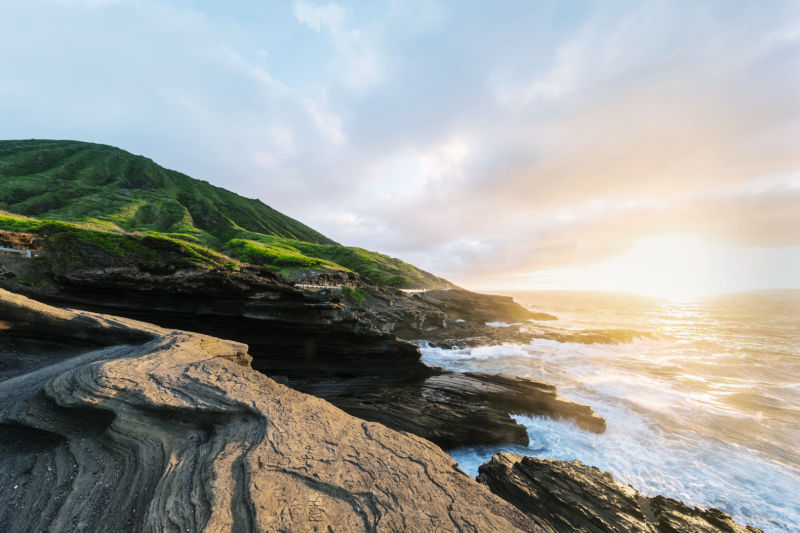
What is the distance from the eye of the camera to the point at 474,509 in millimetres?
5012

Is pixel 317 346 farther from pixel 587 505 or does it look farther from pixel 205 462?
pixel 587 505

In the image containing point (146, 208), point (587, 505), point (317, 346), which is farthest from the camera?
point (146, 208)

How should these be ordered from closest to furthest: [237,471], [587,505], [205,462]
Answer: [237,471] < [205,462] < [587,505]

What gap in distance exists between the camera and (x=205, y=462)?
5125mm

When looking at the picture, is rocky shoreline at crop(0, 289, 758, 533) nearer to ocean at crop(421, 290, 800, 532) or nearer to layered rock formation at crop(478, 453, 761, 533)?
layered rock formation at crop(478, 453, 761, 533)

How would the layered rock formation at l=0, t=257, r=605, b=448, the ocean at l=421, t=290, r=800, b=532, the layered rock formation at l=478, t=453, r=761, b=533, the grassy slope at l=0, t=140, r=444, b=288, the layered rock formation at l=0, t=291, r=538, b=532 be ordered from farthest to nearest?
the grassy slope at l=0, t=140, r=444, b=288
the layered rock formation at l=0, t=257, r=605, b=448
the ocean at l=421, t=290, r=800, b=532
the layered rock formation at l=478, t=453, r=761, b=533
the layered rock formation at l=0, t=291, r=538, b=532

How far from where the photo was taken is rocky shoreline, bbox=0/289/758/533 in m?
4.42

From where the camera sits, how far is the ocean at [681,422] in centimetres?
1134

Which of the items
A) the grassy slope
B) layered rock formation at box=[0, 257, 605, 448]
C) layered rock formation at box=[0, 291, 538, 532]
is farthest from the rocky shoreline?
the grassy slope

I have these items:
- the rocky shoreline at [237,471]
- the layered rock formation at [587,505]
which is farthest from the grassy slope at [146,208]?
the layered rock formation at [587,505]

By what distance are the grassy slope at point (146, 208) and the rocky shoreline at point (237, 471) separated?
32451 mm

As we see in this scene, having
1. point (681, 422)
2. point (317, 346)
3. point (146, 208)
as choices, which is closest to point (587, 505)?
point (317, 346)

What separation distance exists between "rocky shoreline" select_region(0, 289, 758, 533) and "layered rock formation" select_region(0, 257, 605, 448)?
628 cm

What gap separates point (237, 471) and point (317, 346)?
11.8 metres
